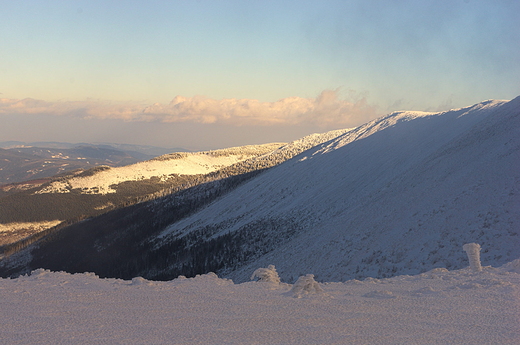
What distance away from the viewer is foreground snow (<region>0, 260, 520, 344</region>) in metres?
6.46

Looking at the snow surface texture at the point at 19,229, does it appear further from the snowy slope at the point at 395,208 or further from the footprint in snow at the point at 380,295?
the footprint in snow at the point at 380,295

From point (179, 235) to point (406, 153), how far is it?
47.8m

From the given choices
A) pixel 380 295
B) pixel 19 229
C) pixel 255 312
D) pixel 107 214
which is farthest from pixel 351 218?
pixel 19 229

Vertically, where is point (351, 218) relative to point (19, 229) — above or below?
above

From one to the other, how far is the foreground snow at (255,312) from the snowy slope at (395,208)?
11.4 meters

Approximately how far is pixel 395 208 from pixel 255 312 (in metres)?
26.9

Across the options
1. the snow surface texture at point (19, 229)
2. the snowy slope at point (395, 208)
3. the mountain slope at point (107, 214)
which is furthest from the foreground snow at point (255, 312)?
the snow surface texture at point (19, 229)

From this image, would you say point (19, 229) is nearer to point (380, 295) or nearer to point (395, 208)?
point (395, 208)

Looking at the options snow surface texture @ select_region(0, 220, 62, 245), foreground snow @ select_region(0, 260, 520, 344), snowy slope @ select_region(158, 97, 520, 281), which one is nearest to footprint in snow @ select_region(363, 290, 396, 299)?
foreground snow @ select_region(0, 260, 520, 344)

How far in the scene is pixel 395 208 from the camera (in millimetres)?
32062

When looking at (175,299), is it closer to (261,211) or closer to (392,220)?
(392,220)

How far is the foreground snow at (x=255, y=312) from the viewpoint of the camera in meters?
6.46

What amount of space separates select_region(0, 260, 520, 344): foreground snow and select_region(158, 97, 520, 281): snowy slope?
11.4m

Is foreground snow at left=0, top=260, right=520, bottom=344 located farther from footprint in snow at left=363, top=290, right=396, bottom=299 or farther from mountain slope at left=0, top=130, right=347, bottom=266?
mountain slope at left=0, top=130, right=347, bottom=266
